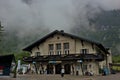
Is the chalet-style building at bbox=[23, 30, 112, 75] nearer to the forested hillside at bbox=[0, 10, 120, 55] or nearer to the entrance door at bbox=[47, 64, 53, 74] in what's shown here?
the entrance door at bbox=[47, 64, 53, 74]

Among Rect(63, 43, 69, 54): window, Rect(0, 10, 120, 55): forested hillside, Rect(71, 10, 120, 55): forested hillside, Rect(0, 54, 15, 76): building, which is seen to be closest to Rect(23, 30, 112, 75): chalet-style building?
Rect(63, 43, 69, 54): window

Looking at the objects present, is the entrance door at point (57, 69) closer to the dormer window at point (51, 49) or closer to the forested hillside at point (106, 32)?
the dormer window at point (51, 49)

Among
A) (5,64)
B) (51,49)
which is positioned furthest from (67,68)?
(5,64)

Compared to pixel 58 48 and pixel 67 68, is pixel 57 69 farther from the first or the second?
pixel 58 48

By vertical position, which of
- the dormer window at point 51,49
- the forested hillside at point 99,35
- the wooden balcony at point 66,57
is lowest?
the wooden balcony at point 66,57

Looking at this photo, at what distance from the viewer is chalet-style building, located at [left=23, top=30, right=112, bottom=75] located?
153 feet

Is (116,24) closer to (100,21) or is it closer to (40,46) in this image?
(100,21)

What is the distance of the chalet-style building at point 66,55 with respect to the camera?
153 feet

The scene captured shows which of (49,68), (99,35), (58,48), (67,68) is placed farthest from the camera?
(99,35)

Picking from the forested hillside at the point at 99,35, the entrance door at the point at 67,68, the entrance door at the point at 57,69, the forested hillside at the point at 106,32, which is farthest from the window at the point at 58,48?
the forested hillside at the point at 99,35

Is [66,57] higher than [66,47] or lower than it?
lower

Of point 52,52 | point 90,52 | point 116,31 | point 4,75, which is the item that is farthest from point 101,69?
point 116,31

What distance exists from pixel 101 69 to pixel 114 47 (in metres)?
97.5

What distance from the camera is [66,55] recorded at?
158 feet
